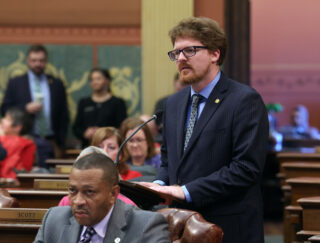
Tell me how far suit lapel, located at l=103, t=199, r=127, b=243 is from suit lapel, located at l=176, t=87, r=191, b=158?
63 centimetres

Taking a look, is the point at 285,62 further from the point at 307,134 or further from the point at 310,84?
the point at 307,134

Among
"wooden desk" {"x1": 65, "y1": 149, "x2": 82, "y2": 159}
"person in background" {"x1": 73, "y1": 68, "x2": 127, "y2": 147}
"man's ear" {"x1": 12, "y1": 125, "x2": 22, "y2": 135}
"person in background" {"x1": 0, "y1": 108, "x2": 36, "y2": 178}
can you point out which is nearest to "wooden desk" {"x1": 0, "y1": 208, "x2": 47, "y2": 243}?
"person in background" {"x1": 0, "y1": 108, "x2": 36, "y2": 178}

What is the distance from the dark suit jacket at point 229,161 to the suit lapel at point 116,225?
495 mm

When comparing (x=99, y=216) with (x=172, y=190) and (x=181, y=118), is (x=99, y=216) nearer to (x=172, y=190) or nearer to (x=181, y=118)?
(x=172, y=190)

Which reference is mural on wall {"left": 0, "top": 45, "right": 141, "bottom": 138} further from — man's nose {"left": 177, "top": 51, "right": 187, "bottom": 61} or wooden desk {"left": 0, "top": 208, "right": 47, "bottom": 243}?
man's nose {"left": 177, "top": 51, "right": 187, "bottom": 61}

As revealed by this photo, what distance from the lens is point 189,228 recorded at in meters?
2.88

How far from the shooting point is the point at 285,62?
1431 centimetres

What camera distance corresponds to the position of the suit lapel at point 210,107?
10.8ft

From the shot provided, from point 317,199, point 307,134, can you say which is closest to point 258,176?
point 317,199

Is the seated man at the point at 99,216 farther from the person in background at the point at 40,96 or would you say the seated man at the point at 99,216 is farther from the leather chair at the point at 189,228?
the person in background at the point at 40,96

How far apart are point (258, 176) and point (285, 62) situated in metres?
11.4

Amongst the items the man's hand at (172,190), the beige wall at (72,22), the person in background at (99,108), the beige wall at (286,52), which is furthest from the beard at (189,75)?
the beige wall at (286,52)

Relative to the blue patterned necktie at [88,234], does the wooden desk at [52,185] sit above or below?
below

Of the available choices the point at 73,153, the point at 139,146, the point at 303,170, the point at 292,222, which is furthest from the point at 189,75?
the point at 73,153
